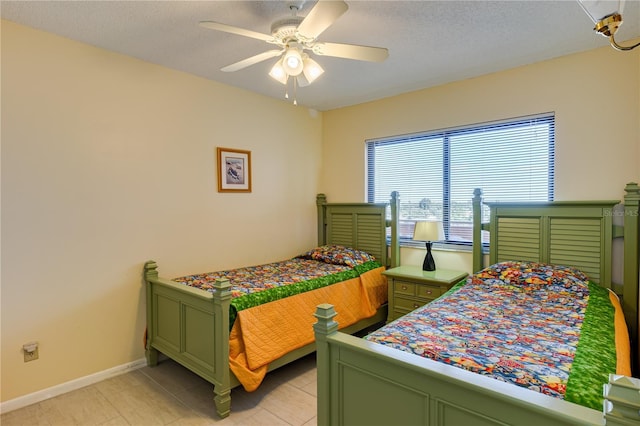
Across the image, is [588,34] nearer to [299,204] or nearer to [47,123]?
[299,204]

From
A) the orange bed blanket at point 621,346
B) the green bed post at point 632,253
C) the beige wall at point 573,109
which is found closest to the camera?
the orange bed blanket at point 621,346

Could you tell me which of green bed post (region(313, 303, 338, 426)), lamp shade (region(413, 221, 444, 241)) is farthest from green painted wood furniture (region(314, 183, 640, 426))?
lamp shade (region(413, 221, 444, 241))

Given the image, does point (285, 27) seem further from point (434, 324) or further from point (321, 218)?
point (321, 218)

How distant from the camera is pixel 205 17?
2225mm

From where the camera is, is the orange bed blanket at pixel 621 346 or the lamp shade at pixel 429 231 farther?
the lamp shade at pixel 429 231

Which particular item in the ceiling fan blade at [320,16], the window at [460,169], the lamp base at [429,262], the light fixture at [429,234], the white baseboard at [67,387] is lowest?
the white baseboard at [67,387]

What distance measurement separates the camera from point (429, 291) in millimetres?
3168

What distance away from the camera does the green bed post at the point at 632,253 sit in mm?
2465

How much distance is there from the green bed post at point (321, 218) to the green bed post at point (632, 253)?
9.49ft

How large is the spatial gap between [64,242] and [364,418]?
2.39 m

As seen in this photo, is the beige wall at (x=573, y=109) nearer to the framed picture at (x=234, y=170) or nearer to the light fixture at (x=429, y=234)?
the light fixture at (x=429, y=234)

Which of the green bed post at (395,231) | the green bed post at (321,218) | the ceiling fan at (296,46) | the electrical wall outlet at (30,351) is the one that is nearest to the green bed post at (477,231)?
the green bed post at (395,231)

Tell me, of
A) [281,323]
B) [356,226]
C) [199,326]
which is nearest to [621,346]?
[281,323]

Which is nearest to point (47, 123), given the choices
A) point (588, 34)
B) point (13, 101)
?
point (13, 101)
